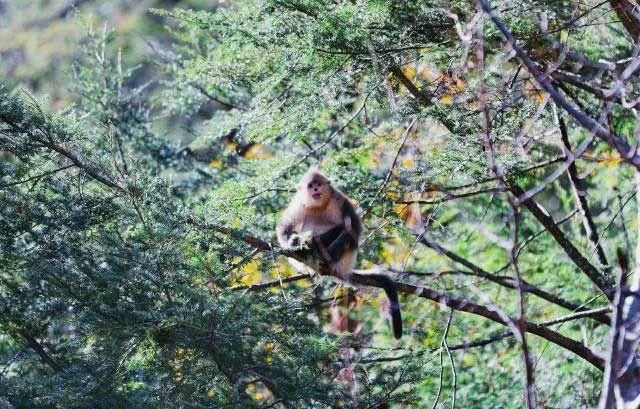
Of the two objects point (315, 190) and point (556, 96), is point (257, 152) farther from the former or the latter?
point (556, 96)

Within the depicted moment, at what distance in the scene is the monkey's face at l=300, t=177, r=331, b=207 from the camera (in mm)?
7656

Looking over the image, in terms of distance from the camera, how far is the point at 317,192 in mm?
7652

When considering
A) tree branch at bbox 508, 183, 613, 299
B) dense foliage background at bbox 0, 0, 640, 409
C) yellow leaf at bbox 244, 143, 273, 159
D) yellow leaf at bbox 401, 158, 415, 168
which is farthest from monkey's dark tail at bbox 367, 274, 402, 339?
yellow leaf at bbox 244, 143, 273, 159

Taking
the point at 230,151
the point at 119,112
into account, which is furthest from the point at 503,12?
the point at 119,112

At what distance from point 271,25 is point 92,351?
2.52 metres

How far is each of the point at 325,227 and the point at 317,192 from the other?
1.09 ft

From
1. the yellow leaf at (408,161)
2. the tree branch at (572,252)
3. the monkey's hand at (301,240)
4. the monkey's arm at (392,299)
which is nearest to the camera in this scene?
the monkey's arm at (392,299)

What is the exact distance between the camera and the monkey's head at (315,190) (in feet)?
25.1

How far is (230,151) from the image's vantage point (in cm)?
1038

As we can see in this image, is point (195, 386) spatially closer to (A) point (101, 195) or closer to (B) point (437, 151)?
(A) point (101, 195)

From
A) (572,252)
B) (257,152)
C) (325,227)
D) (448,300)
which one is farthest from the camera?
(257,152)

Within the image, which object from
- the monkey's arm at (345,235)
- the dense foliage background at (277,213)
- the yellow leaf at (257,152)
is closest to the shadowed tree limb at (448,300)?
the dense foliage background at (277,213)

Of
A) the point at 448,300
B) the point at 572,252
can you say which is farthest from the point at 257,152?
the point at 448,300

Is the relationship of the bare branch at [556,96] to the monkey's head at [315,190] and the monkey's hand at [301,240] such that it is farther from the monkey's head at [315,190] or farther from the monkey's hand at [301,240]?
the monkey's head at [315,190]
